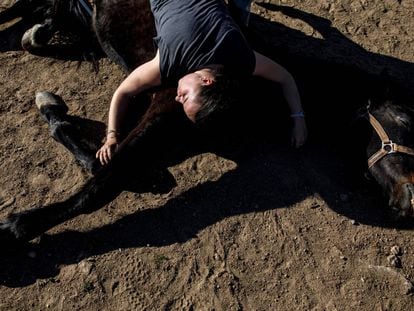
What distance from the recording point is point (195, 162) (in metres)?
3.94

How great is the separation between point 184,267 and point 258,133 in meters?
1.28

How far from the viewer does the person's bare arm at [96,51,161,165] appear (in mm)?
3559

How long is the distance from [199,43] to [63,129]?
120 centimetres

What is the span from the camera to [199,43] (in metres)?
3.44

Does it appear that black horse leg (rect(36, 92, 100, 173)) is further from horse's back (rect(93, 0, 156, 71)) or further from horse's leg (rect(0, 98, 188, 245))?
horse's back (rect(93, 0, 156, 71))

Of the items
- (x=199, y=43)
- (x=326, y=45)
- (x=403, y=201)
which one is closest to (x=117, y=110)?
(x=199, y=43)

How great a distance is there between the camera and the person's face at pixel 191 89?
3328mm

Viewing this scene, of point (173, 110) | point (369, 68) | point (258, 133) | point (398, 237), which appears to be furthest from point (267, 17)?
point (398, 237)

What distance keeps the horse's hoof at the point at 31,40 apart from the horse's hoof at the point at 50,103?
1.74 ft

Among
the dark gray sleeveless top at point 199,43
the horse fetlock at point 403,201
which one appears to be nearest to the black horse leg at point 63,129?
the dark gray sleeveless top at point 199,43

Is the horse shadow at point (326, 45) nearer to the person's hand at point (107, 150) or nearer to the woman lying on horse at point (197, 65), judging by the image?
the woman lying on horse at point (197, 65)

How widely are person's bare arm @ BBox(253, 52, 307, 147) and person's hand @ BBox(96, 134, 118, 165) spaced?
1.06 meters

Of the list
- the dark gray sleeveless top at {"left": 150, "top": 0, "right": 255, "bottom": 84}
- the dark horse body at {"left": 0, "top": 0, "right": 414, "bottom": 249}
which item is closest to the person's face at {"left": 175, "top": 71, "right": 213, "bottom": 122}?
the dark gray sleeveless top at {"left": 150, "top": 0, "right": 255, "bottom": 84}

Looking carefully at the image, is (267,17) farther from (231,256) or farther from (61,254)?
(61,254)
